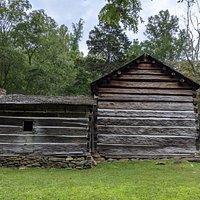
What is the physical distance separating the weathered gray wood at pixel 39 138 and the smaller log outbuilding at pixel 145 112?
2.03 m

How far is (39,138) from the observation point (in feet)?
50.1

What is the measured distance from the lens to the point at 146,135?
1717 centimetres

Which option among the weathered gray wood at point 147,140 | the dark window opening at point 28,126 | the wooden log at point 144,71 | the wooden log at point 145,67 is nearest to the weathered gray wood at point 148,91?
the wooden log at point 144,71

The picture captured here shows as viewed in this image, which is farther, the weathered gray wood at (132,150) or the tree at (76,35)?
the tree at (76,35)

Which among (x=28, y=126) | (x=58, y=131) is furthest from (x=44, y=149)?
(x=28, y=126)

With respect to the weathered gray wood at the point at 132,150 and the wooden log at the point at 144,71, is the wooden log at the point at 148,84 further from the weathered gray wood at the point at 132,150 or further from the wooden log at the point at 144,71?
the weathered gray wood at the point at 132,150

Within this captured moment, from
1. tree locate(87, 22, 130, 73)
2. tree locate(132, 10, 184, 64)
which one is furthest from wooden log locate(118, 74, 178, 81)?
tree locate(132, 10, 184, 64)

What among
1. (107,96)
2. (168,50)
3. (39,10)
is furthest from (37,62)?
(168,50)

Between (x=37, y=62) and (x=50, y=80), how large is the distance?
2453mm

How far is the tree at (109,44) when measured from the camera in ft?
131

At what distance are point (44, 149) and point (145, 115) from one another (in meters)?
6.07

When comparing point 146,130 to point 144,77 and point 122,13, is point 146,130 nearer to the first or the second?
point 144,77

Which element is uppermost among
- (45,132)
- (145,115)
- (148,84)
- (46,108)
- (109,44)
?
(109,44)

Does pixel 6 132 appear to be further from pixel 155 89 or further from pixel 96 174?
pixel 155 89
